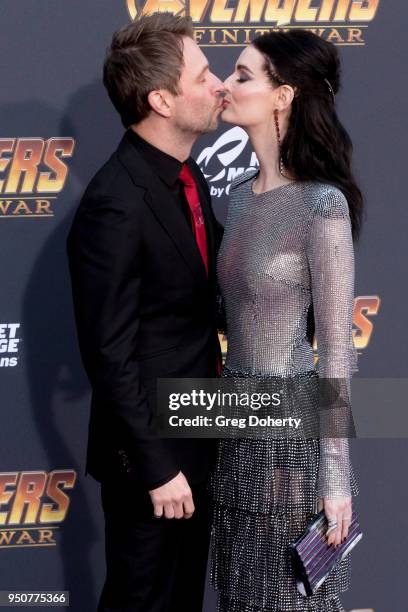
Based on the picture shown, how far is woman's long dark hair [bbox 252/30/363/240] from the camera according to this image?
2.15 meters

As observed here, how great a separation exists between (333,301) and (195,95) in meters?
0.59

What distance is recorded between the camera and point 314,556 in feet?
6.73

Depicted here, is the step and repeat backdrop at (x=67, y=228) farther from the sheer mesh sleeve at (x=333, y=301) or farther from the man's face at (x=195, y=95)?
the sheer mesh sleeve at (x=333, y=301)

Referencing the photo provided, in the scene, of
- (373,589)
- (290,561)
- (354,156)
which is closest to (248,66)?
(354,156)

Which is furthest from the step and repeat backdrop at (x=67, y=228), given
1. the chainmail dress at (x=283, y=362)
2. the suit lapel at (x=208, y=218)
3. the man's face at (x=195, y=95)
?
the chainmail dress at (x=283, y=362)

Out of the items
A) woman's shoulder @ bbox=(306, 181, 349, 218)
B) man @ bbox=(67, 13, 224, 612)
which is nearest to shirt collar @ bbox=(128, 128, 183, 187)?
man @ bbox=(67, 13, 224, 612)

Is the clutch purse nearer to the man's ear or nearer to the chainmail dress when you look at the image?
the chainmail dress

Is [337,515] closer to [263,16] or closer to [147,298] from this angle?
Answer: [147,298]

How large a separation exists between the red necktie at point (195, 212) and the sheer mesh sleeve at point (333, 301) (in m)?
0.31

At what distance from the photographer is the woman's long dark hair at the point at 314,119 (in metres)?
2.15

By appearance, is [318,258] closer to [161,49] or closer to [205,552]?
[161,49]

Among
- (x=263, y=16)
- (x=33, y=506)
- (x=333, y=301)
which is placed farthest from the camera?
(x=33, y=506)

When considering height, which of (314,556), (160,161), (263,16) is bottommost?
(314,556)

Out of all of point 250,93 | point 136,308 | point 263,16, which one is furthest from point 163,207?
point 263,16
